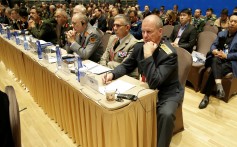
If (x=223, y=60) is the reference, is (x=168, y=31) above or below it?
above

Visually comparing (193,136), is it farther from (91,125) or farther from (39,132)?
(39,132)


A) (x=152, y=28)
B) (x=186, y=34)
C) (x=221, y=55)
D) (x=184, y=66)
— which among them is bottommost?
(x=221, y=55)

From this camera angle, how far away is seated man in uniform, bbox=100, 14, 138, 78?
2.52m

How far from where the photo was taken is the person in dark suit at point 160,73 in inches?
72.3

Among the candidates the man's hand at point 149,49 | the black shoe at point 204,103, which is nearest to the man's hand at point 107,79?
the man's hand at point 149,49

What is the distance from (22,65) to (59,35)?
2.74 feet

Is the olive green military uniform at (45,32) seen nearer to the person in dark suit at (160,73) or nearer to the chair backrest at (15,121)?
the person in dark suit at (160,73)

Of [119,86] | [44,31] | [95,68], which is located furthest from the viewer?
[44,31]

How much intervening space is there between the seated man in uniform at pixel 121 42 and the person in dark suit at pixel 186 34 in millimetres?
1444

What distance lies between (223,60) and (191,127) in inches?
47.8

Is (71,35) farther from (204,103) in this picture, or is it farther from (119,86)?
(204,103)

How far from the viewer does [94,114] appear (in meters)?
1.78

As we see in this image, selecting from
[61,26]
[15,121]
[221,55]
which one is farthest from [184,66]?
[61,26]

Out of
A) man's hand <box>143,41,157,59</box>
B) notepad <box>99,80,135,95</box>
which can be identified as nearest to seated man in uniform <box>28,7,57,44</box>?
notepad <box>99,80,135,95</box>
